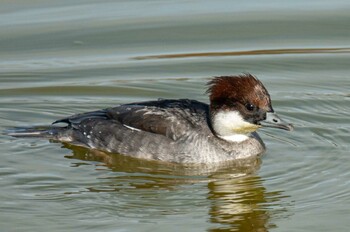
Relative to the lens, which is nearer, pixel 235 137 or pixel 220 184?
pixel 220 184

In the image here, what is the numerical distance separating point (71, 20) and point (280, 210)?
8757mm

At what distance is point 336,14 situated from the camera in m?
20.0

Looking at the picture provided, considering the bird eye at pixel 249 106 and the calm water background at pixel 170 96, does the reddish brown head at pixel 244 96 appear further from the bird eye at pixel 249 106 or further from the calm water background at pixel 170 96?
the calm water background at pixel 170 96

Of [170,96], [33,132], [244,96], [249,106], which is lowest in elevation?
[33,132]

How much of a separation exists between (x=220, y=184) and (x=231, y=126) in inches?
48.3

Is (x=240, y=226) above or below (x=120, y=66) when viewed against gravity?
below

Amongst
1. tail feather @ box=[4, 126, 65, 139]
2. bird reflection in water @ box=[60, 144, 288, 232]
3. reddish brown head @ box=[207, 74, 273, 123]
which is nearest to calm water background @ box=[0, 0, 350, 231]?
bird reflection in water @ box=[60, 144, 288, 232]

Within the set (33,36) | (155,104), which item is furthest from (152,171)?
(33,36)

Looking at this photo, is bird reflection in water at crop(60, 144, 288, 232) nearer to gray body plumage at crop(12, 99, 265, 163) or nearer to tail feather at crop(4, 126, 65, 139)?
gray body plumage at crop(12, 99, 265, 163)

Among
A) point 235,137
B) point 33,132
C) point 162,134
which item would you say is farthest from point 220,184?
point 33,132

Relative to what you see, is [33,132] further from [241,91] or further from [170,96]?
[241,91]

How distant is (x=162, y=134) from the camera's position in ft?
47.5

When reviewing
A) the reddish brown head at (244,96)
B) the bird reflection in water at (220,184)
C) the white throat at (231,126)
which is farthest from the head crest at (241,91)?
the bird reflection in water at (220,184)

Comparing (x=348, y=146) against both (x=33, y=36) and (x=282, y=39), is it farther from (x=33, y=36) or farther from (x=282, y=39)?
(x=33, y=36)
